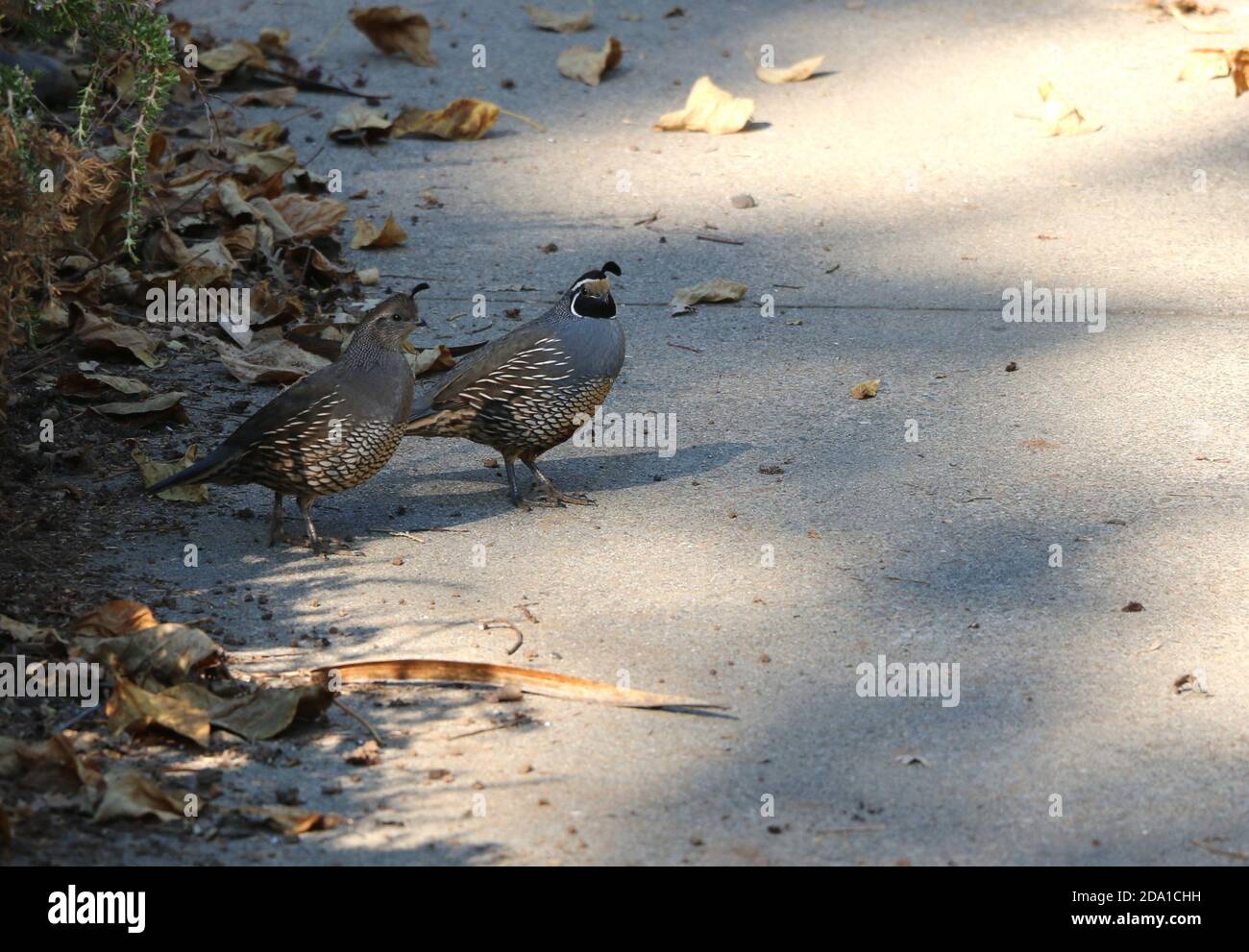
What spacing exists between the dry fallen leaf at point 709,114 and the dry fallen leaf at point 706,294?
2.28m

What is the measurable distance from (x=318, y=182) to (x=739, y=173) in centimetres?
252

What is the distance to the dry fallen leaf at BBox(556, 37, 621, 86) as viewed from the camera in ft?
34.3

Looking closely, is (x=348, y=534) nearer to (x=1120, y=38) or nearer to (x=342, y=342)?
(x=342, y=342)

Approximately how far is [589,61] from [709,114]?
3.71 ft

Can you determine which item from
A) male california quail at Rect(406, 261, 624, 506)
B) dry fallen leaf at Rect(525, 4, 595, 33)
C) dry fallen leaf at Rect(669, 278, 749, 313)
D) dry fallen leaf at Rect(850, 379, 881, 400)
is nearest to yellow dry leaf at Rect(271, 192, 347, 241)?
dry fallen leaf at Rect(669, 278, 749, 313)

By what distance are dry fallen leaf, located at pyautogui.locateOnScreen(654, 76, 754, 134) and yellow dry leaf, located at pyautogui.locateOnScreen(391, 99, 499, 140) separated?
1.13 m

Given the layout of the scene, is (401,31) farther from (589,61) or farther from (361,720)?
(361,720)

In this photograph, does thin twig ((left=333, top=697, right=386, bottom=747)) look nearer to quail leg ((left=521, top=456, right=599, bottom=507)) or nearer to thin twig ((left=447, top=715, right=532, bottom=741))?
thin twig ((left=447, top=715, right=532, bottom=741))

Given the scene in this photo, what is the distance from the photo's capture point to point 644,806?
407cm

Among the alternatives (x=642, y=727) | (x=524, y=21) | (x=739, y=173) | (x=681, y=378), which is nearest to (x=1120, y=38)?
(x=739, y=173)

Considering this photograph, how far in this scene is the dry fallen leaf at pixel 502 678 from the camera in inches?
181

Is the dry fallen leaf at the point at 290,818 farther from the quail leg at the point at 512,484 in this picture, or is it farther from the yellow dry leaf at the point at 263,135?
the yellow dry leaf at the point at 263,135

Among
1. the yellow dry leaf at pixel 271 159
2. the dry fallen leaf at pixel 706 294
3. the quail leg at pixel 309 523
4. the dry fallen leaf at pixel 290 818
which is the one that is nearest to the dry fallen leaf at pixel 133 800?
the dry fallen leaf at pixel 290 818

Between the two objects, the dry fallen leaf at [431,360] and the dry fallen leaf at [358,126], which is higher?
the dry fallen leaf at [358,126]
